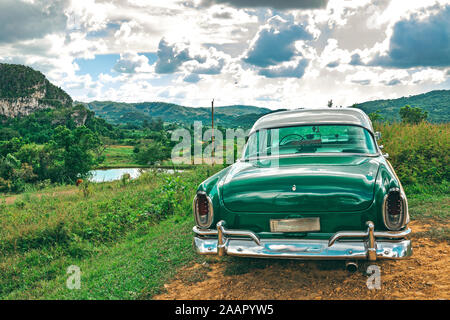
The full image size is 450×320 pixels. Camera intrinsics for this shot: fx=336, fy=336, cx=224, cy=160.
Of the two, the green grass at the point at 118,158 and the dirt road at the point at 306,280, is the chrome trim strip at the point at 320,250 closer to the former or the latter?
the dirt road at the point at 306,280

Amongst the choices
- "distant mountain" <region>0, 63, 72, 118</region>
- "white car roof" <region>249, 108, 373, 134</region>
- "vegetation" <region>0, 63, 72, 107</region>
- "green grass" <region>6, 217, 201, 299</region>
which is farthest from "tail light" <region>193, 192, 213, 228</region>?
"vegetation" <region>0, 63, 72, 107</region>

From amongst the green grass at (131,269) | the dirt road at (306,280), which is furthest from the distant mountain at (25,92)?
the dirt road at (306,280)

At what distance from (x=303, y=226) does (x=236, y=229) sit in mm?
686

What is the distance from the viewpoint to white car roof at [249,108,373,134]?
175 inches

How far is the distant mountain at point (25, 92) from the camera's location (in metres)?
158

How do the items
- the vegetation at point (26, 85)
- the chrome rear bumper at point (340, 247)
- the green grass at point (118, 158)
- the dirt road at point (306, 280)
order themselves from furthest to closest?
1. the vegetation at point (26, 85)
2. the green grass at point (118, 158)
3. the dirt road at point (306, 280)
4. the chrome rear bumper at point (340, 247)

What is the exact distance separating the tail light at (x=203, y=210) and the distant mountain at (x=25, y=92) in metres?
182

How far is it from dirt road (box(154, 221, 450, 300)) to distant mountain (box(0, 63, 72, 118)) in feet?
596

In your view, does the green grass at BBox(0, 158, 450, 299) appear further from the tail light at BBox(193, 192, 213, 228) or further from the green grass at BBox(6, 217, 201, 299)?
the tail light at BBox(193, 192, 213, 228)

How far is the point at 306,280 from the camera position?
3.74 meters

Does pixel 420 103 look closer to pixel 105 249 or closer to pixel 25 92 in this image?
pixel 105 249

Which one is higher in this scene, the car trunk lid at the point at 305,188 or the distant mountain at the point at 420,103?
the distant mountain at the point at 420,103

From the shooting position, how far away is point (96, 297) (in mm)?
3848

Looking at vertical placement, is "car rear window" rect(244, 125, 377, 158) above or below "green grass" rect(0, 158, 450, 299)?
above
